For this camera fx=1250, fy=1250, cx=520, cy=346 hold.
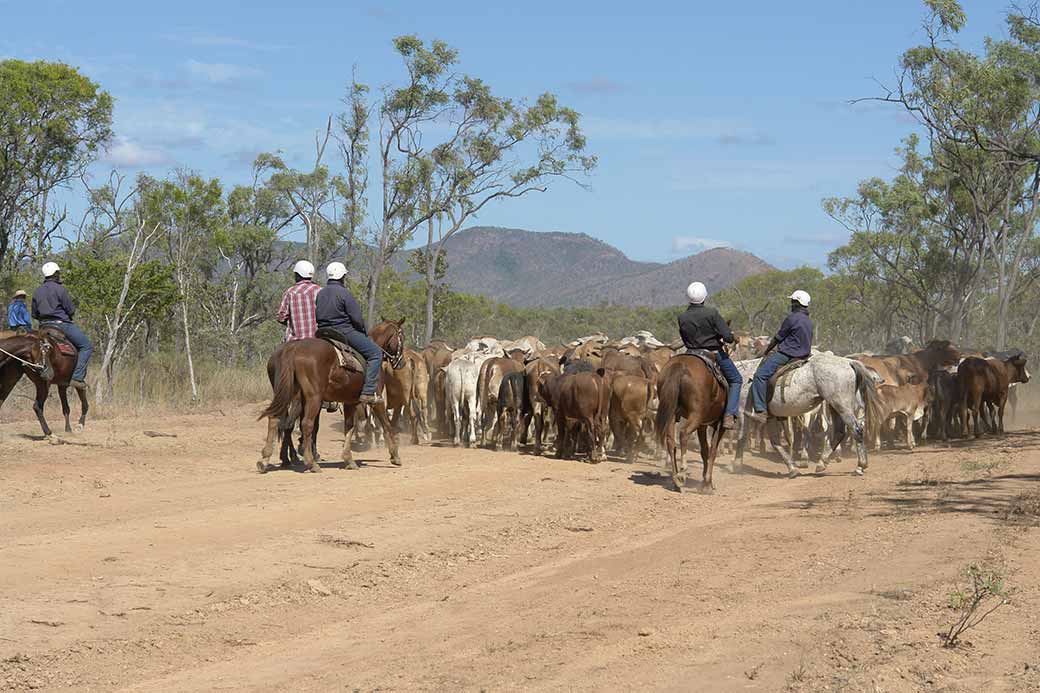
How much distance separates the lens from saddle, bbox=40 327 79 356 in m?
18.9

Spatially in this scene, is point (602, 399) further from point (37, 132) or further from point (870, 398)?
point (37, 132)

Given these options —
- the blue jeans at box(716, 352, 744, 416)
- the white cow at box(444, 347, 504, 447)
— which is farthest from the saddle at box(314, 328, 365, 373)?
the white cow at box(444, 347, 504, 447)

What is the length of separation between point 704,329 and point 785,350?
288 centimetres

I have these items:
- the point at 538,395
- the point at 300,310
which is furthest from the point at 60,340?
the point at 538,395

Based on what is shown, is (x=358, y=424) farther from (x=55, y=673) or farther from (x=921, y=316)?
(x=921, y=316)

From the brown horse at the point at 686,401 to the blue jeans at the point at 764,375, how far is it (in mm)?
2417

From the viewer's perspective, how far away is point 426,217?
Result: 140 feet

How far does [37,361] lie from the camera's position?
61.2ft

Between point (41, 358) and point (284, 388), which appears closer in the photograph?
point (284, 388)

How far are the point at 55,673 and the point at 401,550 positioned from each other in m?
4.20

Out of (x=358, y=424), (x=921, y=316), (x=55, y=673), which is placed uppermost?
(x=921, y=316)

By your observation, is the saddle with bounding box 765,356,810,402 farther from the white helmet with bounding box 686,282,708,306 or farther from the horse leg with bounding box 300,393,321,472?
the horse leg with bounding box 300,393,321,472

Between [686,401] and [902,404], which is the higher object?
[902,404]

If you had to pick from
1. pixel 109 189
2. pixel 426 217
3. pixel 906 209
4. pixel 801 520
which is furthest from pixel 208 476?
pixel 906 209
